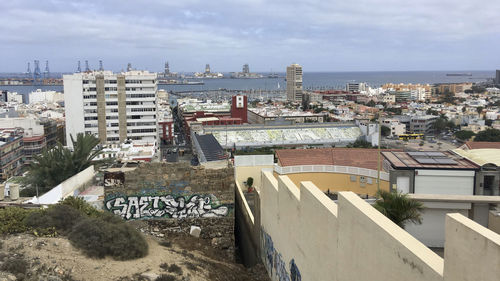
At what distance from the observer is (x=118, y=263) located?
9.61 meters

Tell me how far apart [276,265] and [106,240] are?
164 inches

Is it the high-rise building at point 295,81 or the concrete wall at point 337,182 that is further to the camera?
the high-rise building at point 295,81

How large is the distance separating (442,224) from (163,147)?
2505 inches

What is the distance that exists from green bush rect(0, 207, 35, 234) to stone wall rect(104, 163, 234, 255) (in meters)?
2.95

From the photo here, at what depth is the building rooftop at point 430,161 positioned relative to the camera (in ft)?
46.4

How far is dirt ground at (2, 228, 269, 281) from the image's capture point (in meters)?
8.88

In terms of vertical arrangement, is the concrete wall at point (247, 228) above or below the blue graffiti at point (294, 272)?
below

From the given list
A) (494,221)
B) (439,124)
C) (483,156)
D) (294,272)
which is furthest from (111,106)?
(439,124)

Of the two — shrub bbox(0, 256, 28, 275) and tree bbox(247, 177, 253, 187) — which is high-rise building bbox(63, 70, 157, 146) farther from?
shrub bbox(0, 256, 28, 275)

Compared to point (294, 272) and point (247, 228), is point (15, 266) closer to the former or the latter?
point (294, 272)

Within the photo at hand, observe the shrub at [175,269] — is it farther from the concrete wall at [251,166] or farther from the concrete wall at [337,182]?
the concrete wall at [251,166]

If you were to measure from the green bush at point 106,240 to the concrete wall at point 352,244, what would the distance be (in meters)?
3.35

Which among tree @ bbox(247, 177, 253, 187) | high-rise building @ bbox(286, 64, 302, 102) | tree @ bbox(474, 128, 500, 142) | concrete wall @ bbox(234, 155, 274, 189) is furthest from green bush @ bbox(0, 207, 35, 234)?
high-rise building @ bbox(286, 64, 302, 102)

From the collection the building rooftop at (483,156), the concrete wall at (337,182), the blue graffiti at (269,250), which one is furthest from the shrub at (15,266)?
the concrete wall at (337,182)
